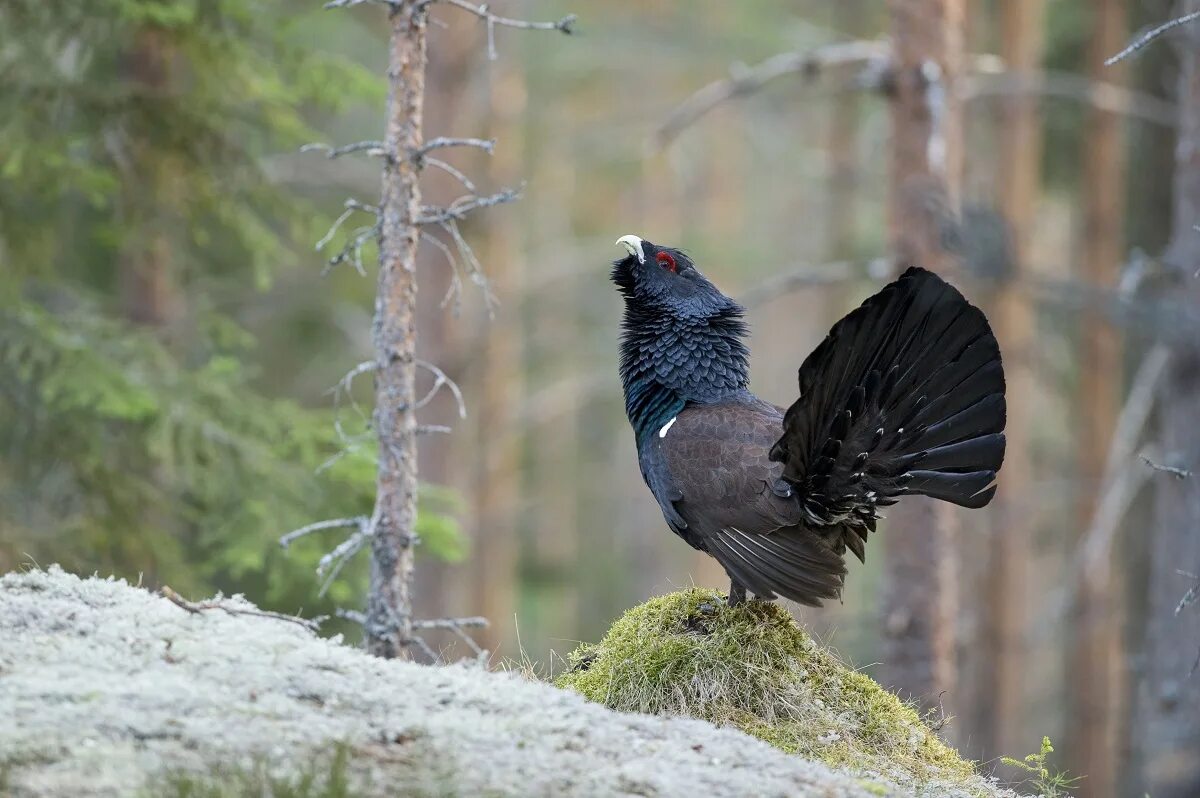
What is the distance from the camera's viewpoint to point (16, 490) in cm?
938

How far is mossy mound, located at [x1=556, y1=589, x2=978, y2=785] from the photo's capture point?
16.3 ft

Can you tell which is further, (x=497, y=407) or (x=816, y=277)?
(x=497, y=407)

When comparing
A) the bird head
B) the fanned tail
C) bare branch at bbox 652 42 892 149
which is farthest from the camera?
bare branch at bbox 652 42 892 149

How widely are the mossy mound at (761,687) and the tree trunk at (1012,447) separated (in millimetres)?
9897

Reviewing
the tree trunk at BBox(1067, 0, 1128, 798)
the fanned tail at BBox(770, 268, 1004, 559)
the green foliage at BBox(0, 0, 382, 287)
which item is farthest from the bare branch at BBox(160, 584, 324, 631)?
the tree trunk at BBox(1067, 0, 1128, 798)

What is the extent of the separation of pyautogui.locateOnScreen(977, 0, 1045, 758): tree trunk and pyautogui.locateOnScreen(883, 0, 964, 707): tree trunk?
5.46m

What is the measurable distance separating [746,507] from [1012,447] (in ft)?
35.3

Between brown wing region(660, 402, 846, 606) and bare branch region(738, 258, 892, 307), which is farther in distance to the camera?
bare branch region(738, 258, 892, 307)

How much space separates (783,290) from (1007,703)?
857cm

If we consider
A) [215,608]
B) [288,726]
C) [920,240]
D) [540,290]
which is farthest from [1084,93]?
[540,290]

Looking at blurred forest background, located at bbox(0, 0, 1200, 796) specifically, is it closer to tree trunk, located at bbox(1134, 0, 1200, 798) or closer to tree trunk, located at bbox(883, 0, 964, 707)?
tree trunk, located at bbox(1134, 0, 1200, 798)

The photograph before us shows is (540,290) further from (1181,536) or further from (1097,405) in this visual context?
(1181,536)

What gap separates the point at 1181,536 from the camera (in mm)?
9344

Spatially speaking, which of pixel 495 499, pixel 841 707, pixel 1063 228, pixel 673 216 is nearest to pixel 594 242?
pixel 673 216
